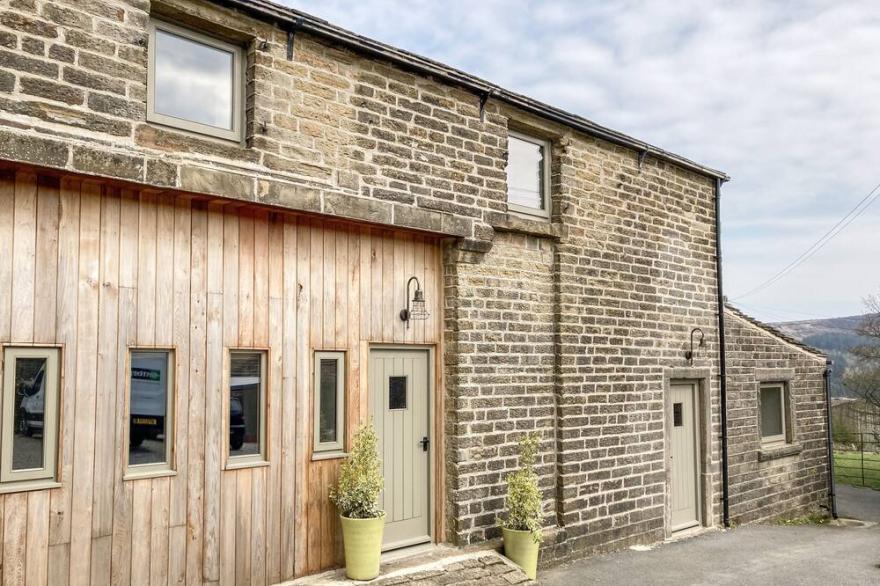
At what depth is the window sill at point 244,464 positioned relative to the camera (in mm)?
5930

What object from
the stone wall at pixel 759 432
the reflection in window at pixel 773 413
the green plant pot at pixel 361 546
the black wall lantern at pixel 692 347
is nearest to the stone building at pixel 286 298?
the green plant pot at pixel 361 546

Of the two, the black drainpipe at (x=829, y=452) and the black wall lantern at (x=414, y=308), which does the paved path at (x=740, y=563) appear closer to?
the black drainpipe at (x=829, y=452)

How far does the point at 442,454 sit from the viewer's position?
739cm

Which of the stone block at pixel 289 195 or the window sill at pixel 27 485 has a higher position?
the stone block at pixel 289 195

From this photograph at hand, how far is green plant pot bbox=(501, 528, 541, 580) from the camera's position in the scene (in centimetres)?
730

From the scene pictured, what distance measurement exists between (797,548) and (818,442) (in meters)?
3.74

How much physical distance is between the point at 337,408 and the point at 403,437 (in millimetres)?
847

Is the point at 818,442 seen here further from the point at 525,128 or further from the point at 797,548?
the point at 525,128

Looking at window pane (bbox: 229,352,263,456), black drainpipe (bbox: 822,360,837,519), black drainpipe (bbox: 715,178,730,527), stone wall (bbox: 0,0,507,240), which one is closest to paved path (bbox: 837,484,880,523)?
black drainpipe (bbox: 822,360,837,519)

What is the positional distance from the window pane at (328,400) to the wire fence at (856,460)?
13.5 meters

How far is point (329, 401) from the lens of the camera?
6637 mm

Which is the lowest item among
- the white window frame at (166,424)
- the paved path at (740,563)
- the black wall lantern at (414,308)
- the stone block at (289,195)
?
the paved path at (740,563)

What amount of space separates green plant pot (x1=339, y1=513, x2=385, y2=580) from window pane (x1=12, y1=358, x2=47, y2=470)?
2.47 meters

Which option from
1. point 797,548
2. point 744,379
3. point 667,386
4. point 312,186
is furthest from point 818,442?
point 312,186
